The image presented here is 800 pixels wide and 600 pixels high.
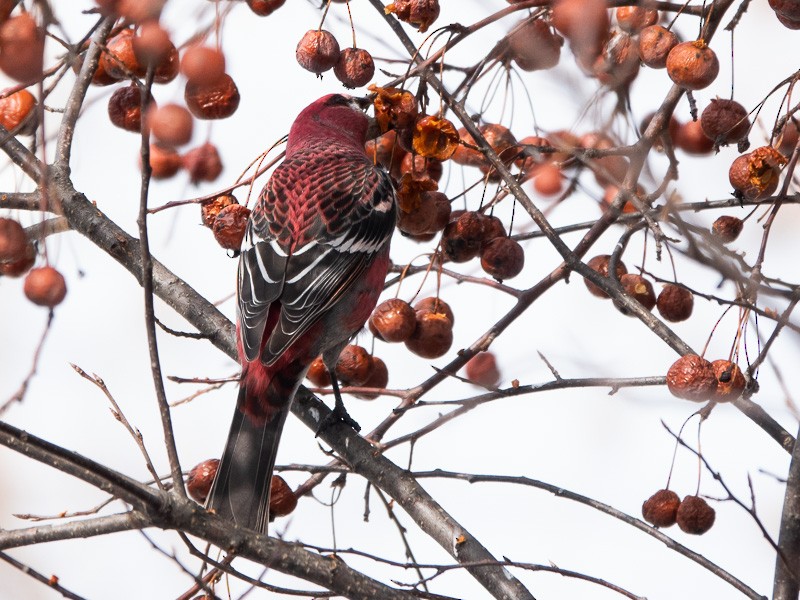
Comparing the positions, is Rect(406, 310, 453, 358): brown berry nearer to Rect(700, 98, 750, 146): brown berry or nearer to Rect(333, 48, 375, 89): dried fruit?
Rect(333, 48, 375, 89): dried fruit

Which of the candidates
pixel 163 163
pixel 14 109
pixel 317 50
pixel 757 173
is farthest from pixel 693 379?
Answer: pixel 14 109

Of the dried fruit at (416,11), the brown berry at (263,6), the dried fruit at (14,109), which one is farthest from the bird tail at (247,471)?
the dried fruit at (416,11)

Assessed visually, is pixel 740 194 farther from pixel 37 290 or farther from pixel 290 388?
pixel 37 290

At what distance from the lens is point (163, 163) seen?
121 inches

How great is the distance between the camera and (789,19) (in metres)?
2.46

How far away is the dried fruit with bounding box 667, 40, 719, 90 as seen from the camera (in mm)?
2385

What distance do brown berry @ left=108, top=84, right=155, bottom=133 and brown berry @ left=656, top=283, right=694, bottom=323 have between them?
1.66m

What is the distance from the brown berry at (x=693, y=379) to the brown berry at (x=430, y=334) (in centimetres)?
85

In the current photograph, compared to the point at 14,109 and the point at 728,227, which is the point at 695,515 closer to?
the point at 728,227

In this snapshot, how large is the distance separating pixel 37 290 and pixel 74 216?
31cm

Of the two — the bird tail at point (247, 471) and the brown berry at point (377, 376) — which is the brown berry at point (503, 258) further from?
the bird tail at point (247, 471)

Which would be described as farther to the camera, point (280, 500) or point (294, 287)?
point (294, 287)

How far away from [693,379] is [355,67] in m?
1.27

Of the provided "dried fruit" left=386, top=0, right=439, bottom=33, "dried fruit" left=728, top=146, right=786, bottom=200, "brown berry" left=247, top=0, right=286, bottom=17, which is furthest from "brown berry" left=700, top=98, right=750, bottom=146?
"brown berry" left=247, top=0, right=286, bottom=17
